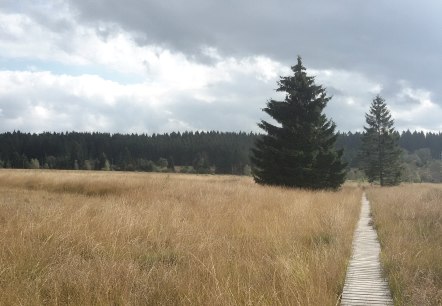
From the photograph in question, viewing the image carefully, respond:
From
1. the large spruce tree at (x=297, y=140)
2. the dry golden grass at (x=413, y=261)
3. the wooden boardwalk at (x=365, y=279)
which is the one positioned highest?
the large spruce tree at (x=297, y=140)

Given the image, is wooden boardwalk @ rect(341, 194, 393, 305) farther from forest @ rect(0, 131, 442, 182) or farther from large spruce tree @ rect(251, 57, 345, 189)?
forest @ rect(0, 131, 442, 182)

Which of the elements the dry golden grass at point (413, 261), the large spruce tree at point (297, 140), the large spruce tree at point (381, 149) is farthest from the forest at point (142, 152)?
the dry golden grass at point (413, 261)

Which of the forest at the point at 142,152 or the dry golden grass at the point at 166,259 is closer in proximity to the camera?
the dry golden grass at the point at 166,259

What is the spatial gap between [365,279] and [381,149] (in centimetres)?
4654

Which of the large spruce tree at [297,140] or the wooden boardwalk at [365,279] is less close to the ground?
the large spruce tree at [297,140]

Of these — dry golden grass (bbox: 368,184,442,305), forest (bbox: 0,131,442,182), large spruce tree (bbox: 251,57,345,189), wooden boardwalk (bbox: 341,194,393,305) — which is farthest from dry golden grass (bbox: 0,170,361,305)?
forest (bbox: 0,131,442,182)

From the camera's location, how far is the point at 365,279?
575 cm

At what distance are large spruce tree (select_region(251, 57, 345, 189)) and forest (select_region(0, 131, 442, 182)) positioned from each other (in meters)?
65.8

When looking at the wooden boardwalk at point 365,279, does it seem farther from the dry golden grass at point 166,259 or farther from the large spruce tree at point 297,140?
the large spruce tree at point 297,140

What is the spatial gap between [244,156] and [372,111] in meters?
60.5

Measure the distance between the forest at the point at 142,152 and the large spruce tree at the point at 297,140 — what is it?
65.8 metres

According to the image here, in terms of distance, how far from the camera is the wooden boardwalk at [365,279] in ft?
15.9

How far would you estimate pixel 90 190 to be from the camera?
22.7m

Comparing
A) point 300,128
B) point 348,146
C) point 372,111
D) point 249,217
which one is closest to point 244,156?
point 348,146
